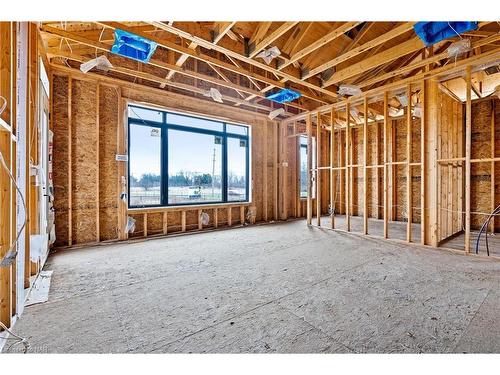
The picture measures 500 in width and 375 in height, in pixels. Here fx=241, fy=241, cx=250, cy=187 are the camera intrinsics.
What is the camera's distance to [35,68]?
273 centimetres

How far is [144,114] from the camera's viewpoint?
5.25 meters

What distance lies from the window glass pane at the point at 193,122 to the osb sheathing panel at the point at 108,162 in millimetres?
1174

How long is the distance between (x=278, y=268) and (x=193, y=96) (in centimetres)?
446

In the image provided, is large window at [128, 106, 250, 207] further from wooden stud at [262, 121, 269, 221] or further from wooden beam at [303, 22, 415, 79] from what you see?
wooden beam at [303, 22, 415, 79]

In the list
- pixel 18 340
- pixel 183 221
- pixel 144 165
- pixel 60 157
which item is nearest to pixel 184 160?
pixel 144 165

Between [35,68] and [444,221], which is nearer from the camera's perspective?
[35,68]

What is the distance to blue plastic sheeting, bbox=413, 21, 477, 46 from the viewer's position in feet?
9.49

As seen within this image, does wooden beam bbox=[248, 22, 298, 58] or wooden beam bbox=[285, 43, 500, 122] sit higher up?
wooden beam bbox=[248, 22, 298, 58]

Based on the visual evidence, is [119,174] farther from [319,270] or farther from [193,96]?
[319,270]

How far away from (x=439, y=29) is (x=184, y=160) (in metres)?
5.06

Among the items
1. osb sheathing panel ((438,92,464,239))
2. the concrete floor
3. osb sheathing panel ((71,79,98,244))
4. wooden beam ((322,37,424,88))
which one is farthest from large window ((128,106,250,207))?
osb sheathing panel ((438,92,464,239))

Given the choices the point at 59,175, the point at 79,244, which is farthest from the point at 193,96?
the point at 79,244

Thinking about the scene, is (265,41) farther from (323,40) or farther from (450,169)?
(450,169)

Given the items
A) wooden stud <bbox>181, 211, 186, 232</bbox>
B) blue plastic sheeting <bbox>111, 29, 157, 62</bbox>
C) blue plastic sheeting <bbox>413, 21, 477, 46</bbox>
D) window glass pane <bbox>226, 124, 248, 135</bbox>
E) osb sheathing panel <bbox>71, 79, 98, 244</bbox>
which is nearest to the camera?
blue plastic sheeting <bbox>413, 21, 477, 46</bbox>
